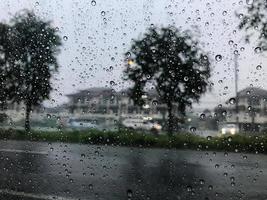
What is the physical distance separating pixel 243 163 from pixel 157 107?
1.09 metres

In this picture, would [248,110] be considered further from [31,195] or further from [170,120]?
[31,195]

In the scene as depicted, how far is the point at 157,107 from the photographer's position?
312 cm

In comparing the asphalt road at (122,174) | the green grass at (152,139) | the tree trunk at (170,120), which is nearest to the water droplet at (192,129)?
the green grass at (152,139)

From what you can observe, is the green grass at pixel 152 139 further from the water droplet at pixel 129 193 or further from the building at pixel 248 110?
the water droplet at pixel 129 193

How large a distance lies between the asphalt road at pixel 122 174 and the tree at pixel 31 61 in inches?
19.6

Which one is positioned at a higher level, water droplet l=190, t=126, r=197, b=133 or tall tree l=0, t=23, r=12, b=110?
tall tree l=0, t=23, r=12, b=110

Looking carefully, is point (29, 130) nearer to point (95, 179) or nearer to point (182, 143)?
point (95, 179)

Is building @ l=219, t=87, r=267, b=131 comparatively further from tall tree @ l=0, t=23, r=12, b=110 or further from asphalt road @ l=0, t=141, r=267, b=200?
tall tree @ l=0, t=23, r=12, b=110

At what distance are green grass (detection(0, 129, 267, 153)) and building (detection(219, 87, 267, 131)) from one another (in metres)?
0.13

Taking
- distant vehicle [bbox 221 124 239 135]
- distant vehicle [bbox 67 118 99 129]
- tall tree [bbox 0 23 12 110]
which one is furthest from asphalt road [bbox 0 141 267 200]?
tall tree [bbox 0 23 12 110]

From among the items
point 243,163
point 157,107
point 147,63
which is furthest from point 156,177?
point 147,63

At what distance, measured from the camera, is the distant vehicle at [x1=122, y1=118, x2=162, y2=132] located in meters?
3.16

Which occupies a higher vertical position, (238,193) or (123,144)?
(123,144)

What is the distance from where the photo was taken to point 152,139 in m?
3.25
